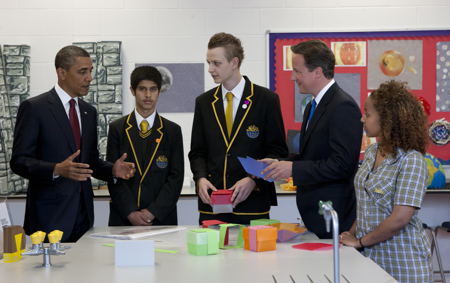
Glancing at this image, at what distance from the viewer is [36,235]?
2299 millimetres

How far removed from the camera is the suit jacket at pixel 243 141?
3.27 m

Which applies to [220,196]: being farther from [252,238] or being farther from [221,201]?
[252,238]

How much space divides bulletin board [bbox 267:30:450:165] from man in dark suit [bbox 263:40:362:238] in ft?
7.21

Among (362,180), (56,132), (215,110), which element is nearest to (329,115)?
(362,180)

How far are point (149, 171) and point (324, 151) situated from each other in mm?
994

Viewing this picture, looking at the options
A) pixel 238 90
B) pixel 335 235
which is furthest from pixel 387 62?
pixel 335 235

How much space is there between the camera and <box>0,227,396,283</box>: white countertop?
204 centimetres

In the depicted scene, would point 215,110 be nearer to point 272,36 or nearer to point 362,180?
point 362,180

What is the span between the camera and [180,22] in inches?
204

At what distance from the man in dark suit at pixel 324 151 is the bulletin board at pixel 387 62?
220 cm

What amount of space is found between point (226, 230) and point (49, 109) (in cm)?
126

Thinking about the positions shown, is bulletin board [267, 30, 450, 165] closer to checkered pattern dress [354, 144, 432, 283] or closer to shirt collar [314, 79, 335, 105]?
shirt collar [314, 79, 335, 105]

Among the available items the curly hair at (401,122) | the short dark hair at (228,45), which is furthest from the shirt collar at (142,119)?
the curly hair at (401,122)

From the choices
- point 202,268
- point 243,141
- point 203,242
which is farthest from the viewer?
point 243,141
